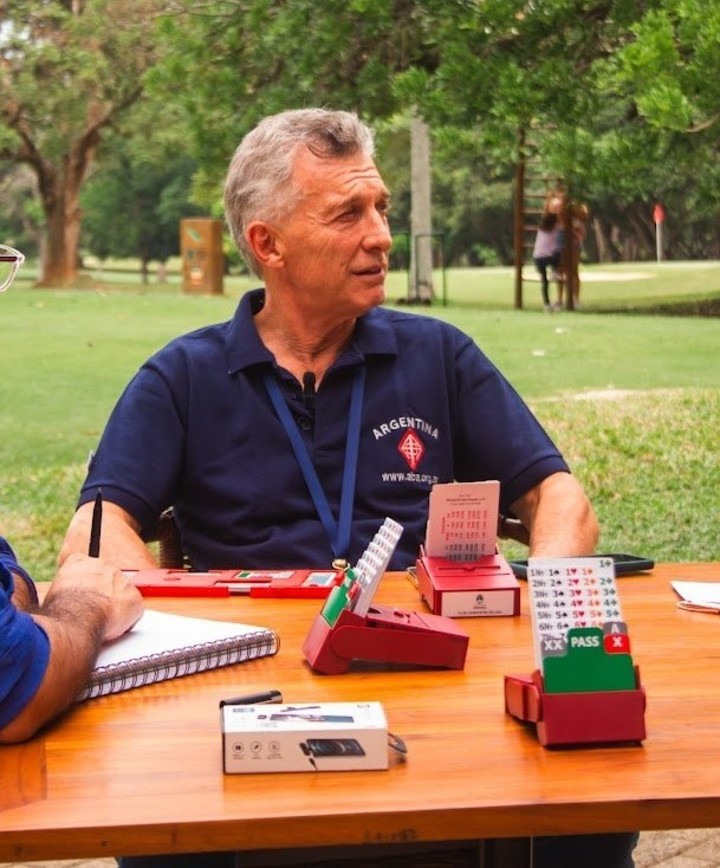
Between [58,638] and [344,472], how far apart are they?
123cm

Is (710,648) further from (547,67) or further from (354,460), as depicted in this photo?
(547,67)

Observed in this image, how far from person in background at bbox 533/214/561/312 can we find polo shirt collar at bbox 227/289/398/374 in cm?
698

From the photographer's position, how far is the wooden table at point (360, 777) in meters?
1.67

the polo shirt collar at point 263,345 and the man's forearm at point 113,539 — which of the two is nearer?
the man's forearm at point 113,539

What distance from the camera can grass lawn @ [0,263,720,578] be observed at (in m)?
6.54

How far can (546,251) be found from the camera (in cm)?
1111

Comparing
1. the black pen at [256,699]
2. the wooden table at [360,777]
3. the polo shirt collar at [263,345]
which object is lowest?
the wooden table at [360,777]

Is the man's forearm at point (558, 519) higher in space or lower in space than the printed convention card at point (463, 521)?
lower

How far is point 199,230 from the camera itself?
19875 millimetres

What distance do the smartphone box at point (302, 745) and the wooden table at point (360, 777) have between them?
0.6 inches

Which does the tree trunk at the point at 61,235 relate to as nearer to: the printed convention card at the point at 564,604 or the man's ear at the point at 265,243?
the man's ear at the point at 265,243

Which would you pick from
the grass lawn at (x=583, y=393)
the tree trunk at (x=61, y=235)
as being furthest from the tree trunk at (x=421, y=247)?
the tree trunk at (x=61, y=235)

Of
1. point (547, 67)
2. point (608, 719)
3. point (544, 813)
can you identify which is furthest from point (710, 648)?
point (547, 67)

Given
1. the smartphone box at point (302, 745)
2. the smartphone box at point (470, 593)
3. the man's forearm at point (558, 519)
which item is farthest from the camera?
the man's forearm at point (558, 519)
